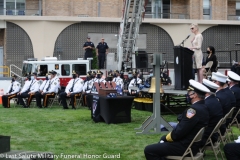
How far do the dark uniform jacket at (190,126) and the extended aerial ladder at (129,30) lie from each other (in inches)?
827

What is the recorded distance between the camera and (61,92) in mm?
22391

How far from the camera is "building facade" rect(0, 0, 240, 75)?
126ft

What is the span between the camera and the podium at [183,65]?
1498 cm

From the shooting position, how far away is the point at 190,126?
8023 millimetres

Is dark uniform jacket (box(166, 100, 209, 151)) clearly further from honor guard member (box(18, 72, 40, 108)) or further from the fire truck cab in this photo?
the fire truck cab

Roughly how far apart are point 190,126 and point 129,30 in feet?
73.8

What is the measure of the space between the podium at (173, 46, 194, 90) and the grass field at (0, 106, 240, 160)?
1.79 meters

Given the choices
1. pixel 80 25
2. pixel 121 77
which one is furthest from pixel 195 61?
pixel 80 25

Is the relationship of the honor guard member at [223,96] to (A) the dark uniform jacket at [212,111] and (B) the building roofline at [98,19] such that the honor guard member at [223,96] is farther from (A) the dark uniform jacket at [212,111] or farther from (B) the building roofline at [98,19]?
(B) the building roofline at [98,19]

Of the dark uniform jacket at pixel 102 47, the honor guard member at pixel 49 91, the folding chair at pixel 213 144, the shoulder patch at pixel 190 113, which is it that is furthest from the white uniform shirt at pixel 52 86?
the shoulder patch at pixel 190 113

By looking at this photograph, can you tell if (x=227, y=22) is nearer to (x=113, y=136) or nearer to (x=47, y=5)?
(x=47, y=5)

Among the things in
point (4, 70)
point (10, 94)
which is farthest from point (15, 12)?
point (10, 94)

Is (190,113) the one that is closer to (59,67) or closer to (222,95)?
(222,95)

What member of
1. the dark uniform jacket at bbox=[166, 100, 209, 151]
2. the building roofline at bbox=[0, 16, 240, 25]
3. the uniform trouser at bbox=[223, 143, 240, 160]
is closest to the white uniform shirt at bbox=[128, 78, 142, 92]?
the uniform trouser at bbox=[223, 143, 240, 160]
